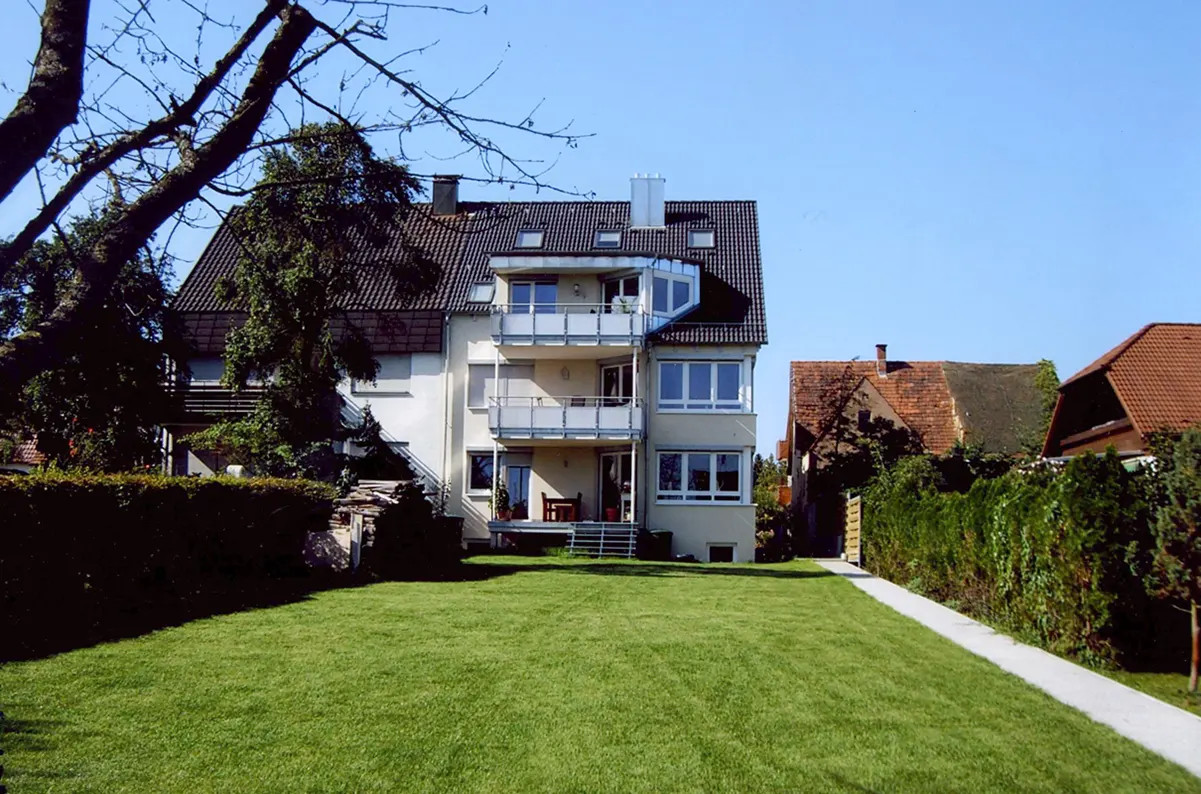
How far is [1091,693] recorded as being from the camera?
388 inches

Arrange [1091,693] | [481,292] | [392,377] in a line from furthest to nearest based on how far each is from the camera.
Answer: [481,292], [392,377], [1091,693]

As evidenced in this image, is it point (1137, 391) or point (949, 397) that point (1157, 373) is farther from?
point (949, 397)

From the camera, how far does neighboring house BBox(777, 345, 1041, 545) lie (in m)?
43.7

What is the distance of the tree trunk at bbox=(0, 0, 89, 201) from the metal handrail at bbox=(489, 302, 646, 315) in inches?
1294

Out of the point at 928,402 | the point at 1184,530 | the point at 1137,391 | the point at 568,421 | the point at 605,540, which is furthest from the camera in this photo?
the point at 928,402

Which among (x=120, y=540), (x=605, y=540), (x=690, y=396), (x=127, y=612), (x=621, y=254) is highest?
(x=621, y=254)

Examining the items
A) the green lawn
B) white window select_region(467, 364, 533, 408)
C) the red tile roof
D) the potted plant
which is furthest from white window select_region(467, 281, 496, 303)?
the green lawn

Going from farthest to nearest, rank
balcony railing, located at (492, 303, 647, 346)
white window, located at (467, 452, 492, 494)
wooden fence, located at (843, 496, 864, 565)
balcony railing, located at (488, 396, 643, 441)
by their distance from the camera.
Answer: white window, located at (467, 452, 492, 494)
balcony railing, located at (492, 303, 647, 346)
balcony railing, located at (488, 396, 643, 441)
wooden fence, located at (843, 496, 864, 565)

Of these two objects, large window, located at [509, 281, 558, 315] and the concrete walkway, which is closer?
the concrete walkway

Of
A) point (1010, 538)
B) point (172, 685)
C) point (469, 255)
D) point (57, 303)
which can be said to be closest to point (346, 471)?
point (469, 255)

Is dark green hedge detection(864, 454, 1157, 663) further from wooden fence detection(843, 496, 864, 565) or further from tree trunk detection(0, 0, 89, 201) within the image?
wooden fence detection(843, 496, 864, 565)

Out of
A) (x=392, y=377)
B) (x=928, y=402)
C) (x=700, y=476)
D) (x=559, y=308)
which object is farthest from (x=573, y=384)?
(x=928, y=402)

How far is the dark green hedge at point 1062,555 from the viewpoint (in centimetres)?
1156

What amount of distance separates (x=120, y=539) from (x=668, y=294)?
2477cm
